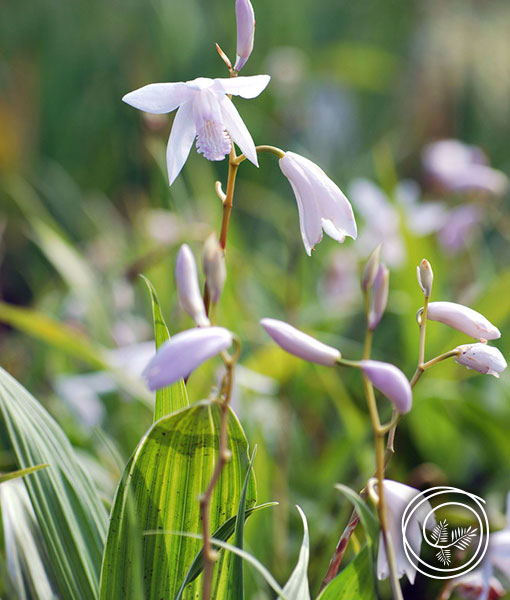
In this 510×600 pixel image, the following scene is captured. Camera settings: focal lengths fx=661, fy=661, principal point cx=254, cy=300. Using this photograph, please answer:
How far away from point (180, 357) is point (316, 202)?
0.50 ft

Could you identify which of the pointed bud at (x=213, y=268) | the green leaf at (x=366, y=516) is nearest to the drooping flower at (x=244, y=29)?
the pointed bud at (x=213, y=268)

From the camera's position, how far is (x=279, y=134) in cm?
194

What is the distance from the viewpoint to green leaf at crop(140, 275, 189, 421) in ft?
1.38

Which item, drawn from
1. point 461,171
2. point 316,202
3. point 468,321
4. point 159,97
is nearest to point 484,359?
point 468,321

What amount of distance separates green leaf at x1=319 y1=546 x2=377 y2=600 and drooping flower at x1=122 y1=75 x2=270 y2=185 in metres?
0.23

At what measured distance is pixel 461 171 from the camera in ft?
3.63

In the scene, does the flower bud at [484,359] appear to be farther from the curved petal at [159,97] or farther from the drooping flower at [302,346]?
the curved petal at [159,97]

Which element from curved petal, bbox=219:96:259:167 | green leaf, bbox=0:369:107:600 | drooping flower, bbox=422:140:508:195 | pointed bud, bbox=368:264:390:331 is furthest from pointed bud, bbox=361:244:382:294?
drooping flower, bbox=422:140:508:195

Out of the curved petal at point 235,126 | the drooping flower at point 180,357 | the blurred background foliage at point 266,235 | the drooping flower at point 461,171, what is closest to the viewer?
the drooping flower at point 180,357

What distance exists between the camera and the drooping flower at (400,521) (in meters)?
0.36

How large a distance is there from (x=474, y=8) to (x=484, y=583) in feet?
14.9

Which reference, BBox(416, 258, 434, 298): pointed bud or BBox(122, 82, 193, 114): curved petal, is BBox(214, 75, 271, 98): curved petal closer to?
BBox(122, 82, 193, 114): curved petal

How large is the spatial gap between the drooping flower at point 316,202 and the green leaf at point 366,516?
14 centimetres

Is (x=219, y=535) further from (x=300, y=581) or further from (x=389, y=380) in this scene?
(x=389, y=380)
